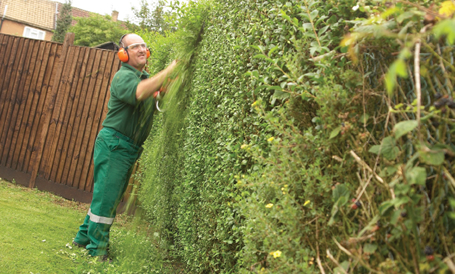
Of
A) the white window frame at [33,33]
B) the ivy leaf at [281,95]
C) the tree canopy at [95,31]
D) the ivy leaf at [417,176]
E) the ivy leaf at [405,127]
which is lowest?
the ivy leaf at [417,176]

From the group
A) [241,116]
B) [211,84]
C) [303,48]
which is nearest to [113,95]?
[211,84]

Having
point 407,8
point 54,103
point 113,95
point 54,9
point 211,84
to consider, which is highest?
point 54,9

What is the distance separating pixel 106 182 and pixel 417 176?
3.66m

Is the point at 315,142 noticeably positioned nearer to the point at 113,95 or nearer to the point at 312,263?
the point at 312,263

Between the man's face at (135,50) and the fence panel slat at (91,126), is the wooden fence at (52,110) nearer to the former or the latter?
the fence panel slat at (91,126)

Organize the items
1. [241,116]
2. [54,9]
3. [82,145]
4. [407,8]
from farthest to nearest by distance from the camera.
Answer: [54,9]
[82,145]
[241,116]
[407,8]

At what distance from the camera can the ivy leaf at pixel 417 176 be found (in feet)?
3.38

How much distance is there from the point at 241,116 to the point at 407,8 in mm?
1434

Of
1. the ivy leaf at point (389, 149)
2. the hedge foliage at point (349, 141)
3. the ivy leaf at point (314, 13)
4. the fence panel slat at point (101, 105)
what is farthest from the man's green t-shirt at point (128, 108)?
the fence panel slat at point (101, 105)

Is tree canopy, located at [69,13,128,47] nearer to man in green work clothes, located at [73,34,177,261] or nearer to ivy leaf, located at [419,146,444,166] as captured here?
man in green work clothes, located at [73,34,177,261]

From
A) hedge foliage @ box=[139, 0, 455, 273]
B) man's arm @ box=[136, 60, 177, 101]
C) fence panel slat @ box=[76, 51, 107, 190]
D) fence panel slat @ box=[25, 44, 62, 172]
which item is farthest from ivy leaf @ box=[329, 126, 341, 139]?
fence panel slat @ box=[25, 44, 62, 172]

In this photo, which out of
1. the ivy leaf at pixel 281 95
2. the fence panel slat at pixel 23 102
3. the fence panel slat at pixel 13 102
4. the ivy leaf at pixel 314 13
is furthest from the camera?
the fence panel slat at pixel 13 102

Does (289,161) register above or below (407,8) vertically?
below

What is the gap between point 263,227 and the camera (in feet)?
5.34
